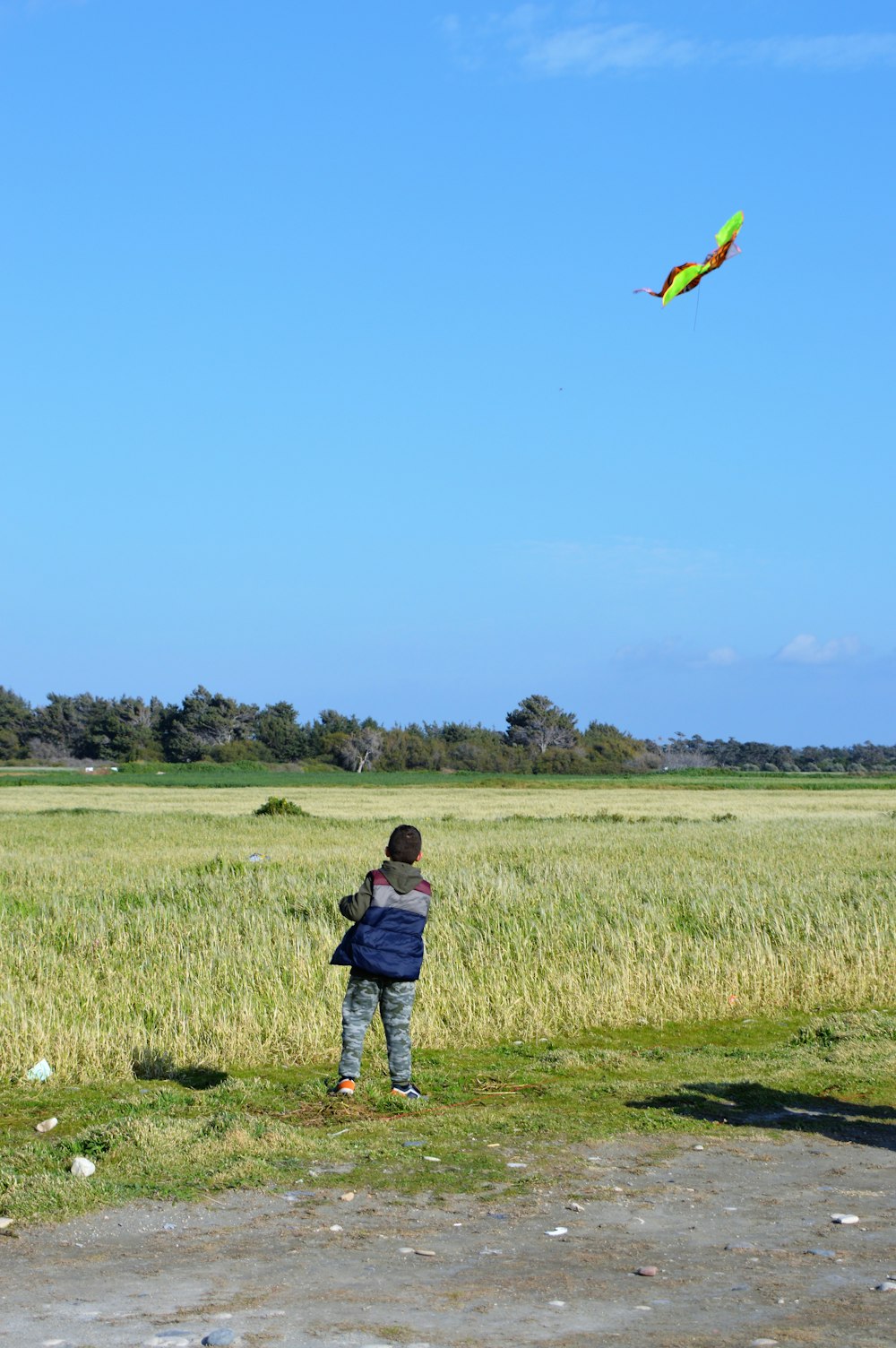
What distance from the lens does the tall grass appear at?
12367mm

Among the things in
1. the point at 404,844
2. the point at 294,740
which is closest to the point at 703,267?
the point at 404,844

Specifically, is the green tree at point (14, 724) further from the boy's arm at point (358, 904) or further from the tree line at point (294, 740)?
the boy's arm at point (358, 904)

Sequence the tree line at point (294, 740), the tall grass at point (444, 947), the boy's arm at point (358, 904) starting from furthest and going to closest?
the tree line at point (294, 740)
the tall grass at point (444, 947)
the boy's arm at point (358, 904)

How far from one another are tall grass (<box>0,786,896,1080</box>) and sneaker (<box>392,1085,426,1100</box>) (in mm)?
2379

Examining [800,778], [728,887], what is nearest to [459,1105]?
[728,887]

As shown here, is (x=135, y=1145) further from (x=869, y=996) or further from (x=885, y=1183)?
(x=869, y=996)

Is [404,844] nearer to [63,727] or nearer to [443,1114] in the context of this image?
[443,1114]

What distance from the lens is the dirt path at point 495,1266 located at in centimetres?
520

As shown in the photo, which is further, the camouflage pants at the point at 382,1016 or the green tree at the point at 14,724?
the green tree at the point at 14,724

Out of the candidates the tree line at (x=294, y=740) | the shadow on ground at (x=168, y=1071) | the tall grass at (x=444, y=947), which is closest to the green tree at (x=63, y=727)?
the tree line at (x=294, y=740)

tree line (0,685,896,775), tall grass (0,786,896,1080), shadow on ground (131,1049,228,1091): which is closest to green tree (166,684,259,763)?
tree line (0,685,896,775)

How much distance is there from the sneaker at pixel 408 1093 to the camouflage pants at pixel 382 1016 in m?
0.03

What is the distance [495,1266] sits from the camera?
19.9 feet

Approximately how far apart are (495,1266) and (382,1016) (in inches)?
149
